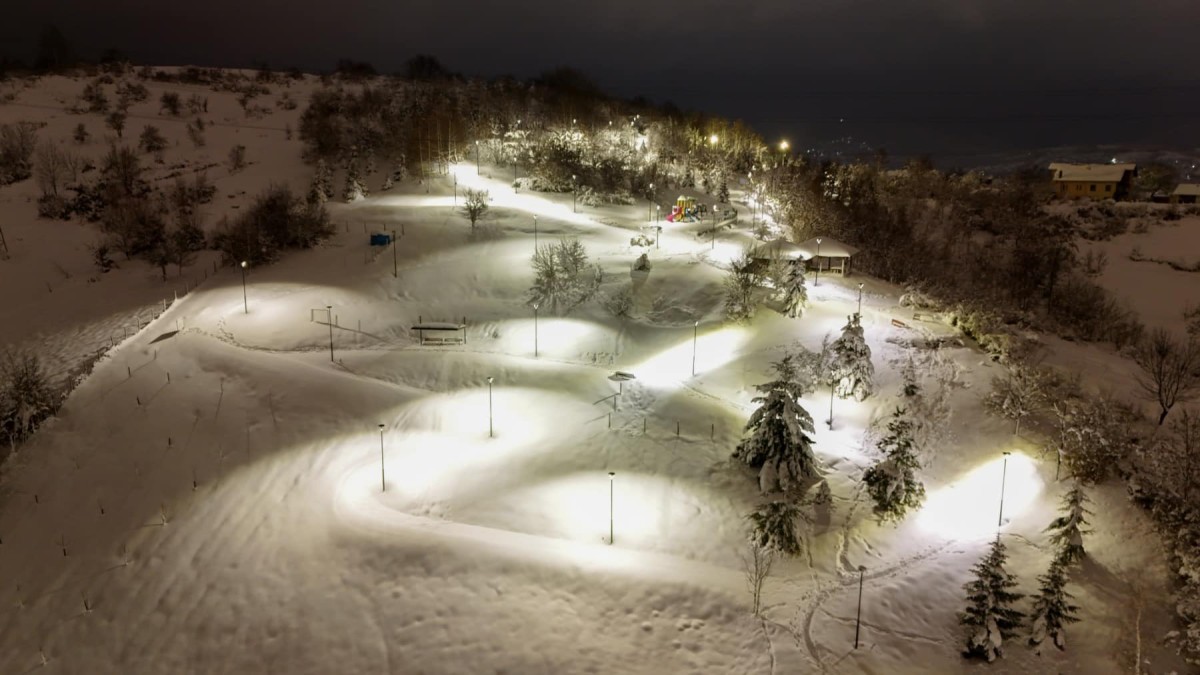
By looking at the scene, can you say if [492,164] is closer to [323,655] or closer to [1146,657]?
[323,655]

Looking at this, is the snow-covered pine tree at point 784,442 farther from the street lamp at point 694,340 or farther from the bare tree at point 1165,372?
the bare tree at point 1165,372

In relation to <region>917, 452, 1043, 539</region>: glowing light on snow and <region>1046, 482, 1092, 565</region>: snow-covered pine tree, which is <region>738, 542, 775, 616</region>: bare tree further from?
<region>1046, 482, 1092, 565</region>: snow-covered pine tree

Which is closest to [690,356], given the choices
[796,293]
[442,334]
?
[796,293]

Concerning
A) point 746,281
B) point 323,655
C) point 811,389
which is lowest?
point 323,655

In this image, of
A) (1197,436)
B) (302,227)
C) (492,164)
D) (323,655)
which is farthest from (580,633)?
(492,164)

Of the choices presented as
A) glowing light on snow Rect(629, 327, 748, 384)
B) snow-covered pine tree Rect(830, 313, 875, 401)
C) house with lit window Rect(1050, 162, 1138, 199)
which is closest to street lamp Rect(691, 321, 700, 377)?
glowing light on snow Rect(629, 327, 748, 384)

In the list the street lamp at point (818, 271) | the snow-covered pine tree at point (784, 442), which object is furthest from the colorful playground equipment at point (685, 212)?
the snow-covered pine tree at point (784, 442)
